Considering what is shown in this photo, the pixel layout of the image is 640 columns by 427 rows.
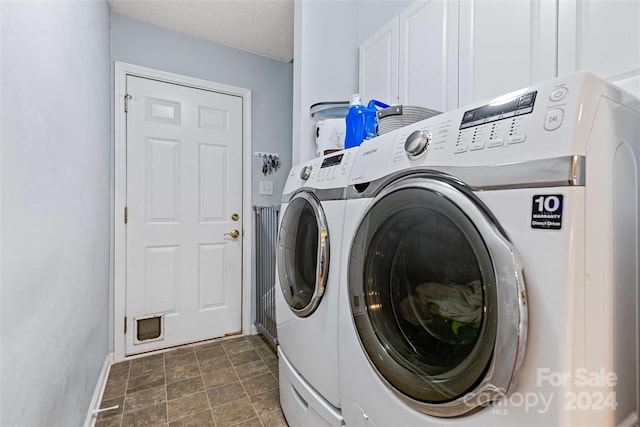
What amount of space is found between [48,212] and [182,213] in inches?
55.3

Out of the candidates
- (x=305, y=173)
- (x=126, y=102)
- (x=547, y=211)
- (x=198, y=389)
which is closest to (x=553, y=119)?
(x=547, y=211)

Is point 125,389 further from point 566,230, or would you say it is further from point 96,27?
point 566,230

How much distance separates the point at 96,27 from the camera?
5.48 ft

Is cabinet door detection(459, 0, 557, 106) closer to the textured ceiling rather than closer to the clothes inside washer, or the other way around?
the clothes inside washer

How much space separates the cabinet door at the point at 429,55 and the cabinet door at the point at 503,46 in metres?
0.05

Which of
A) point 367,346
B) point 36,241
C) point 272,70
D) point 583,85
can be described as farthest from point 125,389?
point 272,70

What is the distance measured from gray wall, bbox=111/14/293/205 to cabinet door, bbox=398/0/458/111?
1406 mm

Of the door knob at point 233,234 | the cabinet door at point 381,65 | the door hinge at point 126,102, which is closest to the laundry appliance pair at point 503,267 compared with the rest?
the cabinet door at point 381,65

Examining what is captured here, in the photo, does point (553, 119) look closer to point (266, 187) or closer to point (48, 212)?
point (48, 212)

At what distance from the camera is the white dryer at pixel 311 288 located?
3.40 feet

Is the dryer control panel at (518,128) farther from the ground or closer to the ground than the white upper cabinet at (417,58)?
closer to the ground

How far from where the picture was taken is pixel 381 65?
1.70 metres

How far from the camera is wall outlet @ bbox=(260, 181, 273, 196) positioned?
2.63 metres

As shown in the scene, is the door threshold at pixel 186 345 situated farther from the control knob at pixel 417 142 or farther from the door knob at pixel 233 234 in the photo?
the control knob at pixel 417 142
